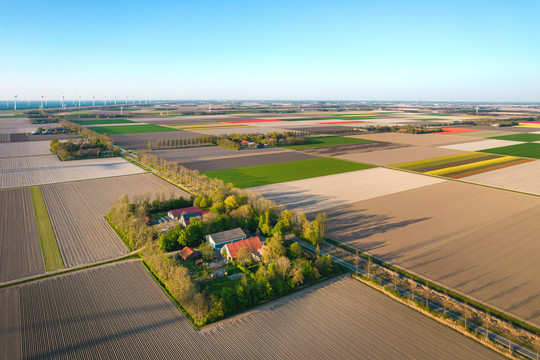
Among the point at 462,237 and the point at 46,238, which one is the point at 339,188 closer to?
the point at 462,237

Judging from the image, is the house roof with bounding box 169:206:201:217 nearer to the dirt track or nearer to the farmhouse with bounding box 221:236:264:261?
the farmhouse with bounding box 221:236:264:261

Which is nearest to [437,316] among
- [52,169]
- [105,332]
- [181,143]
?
[105,332]

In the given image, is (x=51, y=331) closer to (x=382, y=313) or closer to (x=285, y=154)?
(x=382, y=313)

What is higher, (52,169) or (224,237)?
(52,169)

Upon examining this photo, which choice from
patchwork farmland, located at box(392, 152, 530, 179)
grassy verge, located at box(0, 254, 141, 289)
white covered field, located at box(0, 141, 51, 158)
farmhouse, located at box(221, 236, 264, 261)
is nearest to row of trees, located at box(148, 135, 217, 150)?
white covered field, located at box(0, 141, 51, 158)

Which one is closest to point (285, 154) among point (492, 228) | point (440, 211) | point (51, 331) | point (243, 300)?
point (440, 211)

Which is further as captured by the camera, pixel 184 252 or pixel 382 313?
pixel 184 252

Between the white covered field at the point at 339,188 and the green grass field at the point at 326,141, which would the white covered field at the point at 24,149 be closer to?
the green grass field at the point at 326,141
